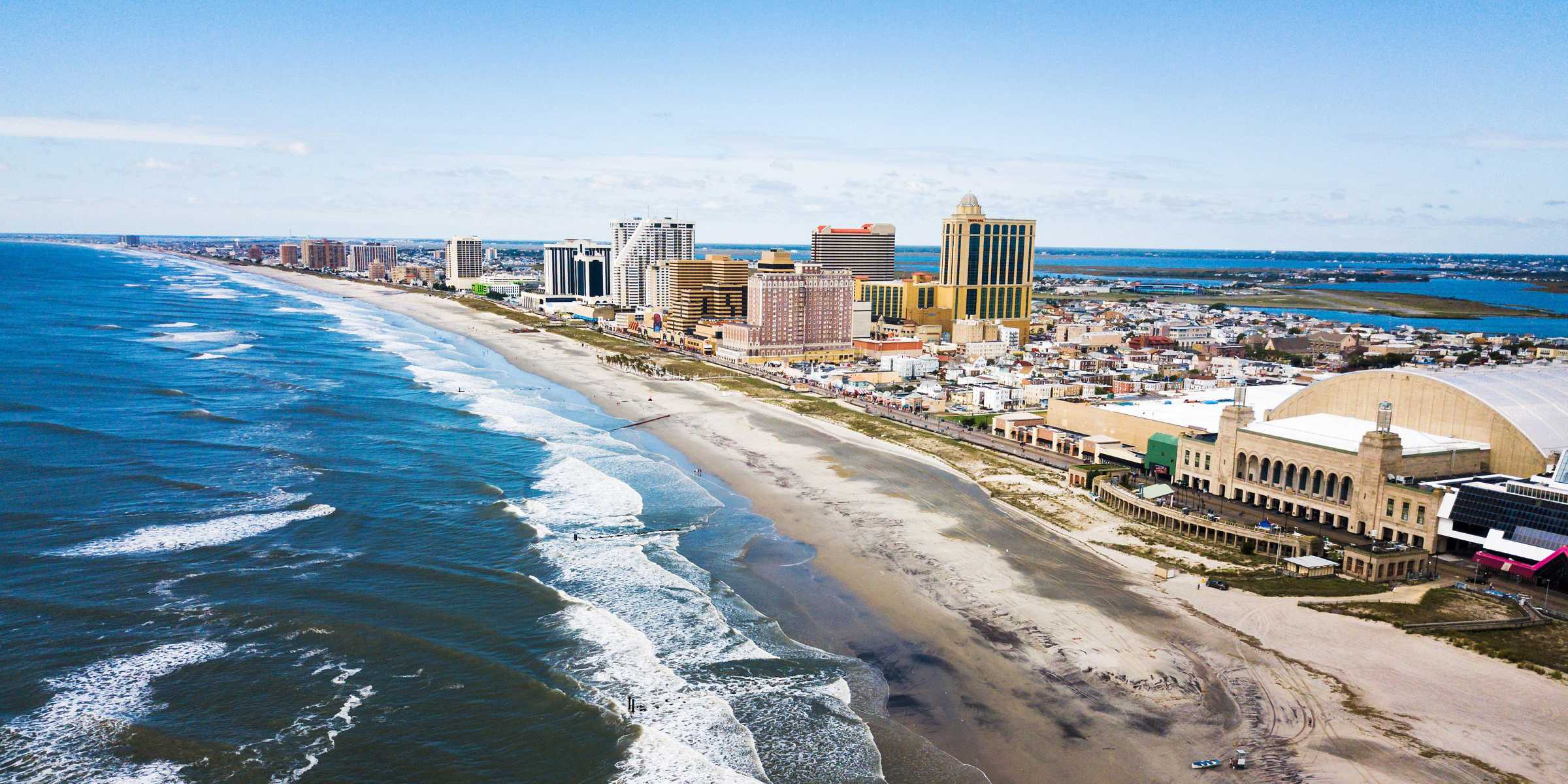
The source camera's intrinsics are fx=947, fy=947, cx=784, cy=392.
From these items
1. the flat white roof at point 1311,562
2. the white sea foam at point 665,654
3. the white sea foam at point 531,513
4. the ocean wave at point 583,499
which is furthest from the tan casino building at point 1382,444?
the white sea foam at point 531,513

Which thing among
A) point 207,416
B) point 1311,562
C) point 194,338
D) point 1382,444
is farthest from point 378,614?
point 194,338

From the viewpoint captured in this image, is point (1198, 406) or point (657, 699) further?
point (1198, 406)

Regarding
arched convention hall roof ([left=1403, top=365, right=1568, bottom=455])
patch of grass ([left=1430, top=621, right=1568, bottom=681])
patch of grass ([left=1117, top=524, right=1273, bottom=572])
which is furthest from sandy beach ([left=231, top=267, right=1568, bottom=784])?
arched convention hall roof ([left=1403, top=365, right=1568, bottom=455])

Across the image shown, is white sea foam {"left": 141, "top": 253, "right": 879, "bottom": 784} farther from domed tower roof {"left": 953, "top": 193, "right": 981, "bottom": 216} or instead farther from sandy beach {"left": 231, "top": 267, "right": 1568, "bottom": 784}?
domed tower roof {"left": 953, "top": 193, "right": 981, "bottom": 216}

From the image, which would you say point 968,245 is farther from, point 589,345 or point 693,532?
point 693,532

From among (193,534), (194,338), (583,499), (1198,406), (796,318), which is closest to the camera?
A: (193,534)

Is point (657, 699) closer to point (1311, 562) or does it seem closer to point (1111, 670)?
point (1111, 670)
